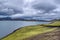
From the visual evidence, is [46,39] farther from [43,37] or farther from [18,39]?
[18,39]

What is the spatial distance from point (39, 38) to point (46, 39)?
2.38 m

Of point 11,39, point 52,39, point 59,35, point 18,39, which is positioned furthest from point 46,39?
point 11,39

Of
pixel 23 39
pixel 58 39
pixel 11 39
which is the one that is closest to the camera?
pixel 58 39

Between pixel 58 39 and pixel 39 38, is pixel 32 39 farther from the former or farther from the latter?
pixel 58 39

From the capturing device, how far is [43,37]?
163 ft

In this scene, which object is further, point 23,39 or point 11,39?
point 11,39

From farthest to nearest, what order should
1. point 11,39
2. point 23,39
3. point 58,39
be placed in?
point 11,39 < point 23,39 < point 58,39

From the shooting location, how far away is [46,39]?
156 ft

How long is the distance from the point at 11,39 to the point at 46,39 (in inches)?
460

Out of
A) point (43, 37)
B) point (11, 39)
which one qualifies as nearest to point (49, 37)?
point (43, 37)

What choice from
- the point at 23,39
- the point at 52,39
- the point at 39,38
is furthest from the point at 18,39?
the point at 52,39

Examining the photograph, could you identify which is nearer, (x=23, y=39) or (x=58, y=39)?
(x=58, y=39)

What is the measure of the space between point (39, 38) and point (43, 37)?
112 cm

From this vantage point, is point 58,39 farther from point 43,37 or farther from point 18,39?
point 18,39
